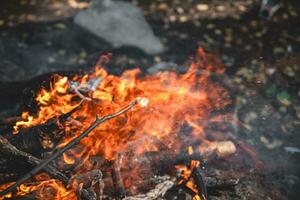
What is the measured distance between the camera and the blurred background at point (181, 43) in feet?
18.4

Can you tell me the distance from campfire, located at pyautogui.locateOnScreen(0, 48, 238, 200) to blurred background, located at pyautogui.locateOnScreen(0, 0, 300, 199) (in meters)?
1.14

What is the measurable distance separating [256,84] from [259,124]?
3.14 ft

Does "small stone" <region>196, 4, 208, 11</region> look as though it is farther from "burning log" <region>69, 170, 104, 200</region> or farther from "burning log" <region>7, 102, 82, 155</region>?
"burning log" <region>69, 170, 104, 200</region>

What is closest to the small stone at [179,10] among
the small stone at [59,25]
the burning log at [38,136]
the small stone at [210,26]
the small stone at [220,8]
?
the small stone at [210,26]

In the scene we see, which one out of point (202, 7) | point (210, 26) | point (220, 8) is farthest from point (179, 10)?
point (220, 8)

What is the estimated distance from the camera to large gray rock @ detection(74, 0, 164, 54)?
659 cm

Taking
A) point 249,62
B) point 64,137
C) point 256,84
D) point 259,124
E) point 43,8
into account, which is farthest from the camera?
point 43,8

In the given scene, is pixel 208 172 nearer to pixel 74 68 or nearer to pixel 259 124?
pixel 259 124

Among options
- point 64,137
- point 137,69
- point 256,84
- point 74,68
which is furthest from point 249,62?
point 64,137

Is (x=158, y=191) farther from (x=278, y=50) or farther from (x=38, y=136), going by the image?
(x=278, y=50)

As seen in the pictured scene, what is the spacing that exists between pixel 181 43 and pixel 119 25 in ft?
4.50

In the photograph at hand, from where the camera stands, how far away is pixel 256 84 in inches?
236

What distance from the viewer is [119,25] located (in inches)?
267

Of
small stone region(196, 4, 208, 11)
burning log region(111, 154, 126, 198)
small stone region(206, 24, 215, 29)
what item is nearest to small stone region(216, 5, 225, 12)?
small stone region(196, 4, 208, 11)
